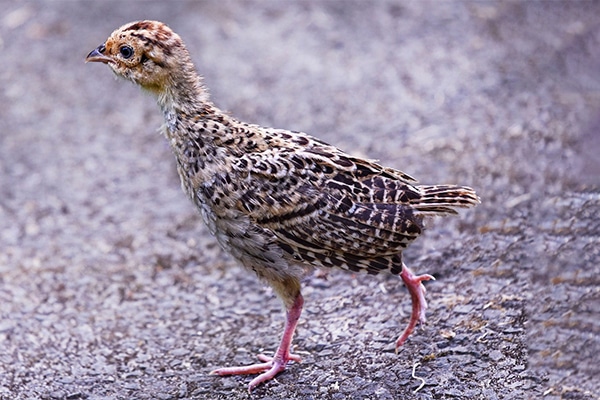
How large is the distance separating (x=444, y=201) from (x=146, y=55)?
214 centimetres

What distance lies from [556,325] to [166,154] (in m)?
4.98

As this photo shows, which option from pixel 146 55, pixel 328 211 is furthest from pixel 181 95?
pixel 328 211

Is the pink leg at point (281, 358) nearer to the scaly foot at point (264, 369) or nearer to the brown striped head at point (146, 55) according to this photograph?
the scaly foot at point (264, 369)

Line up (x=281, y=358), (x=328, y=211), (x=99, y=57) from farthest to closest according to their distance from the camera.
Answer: (x=99, y=57), (x=281, y=358), (x=328, y=211)

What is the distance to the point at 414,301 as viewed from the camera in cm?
572

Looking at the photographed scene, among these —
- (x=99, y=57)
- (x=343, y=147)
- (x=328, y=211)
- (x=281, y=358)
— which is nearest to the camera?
(x=328, y=211)

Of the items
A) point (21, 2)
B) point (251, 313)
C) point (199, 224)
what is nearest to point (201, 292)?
point (251, 313)

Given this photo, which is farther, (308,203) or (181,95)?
(181,95)

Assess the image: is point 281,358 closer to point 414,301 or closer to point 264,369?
point 264,369

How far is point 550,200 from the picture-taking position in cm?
689

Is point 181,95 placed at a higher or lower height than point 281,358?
higher

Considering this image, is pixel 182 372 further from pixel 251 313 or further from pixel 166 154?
pixel 166 154

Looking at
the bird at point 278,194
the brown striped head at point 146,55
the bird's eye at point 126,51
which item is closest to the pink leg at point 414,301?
the bird at point 278,194

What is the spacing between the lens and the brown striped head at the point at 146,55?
18.3 ft
